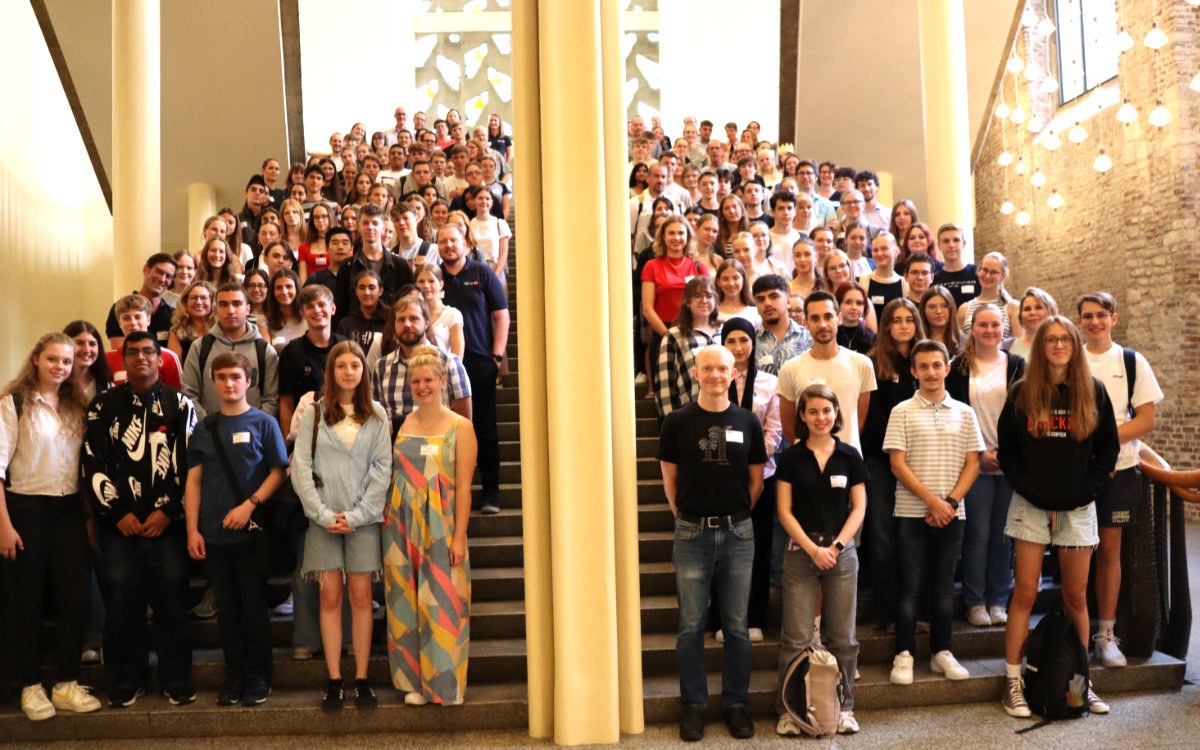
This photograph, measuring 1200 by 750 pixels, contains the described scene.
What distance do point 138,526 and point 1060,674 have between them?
408cm

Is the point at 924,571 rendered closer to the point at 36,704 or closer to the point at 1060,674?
the point at 1060,674

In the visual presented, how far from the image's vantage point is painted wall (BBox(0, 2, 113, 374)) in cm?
996

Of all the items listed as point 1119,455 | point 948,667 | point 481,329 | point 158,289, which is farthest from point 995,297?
point 158,289

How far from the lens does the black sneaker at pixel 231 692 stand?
15.5 ft

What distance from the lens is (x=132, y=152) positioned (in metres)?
8.06

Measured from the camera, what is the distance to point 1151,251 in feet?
38.3

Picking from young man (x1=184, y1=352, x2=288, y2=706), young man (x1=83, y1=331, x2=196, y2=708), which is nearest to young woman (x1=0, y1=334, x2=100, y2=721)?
young man (x1=83, y1=331, x2=196, y2=708)

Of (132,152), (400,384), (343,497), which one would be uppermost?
(132,152)

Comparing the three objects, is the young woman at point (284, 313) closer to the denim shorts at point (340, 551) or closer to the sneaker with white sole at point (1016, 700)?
the denim shorts at point (340, 551)

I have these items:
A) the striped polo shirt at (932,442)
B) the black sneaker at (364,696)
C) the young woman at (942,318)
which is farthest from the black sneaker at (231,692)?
the young woman at (942,318)

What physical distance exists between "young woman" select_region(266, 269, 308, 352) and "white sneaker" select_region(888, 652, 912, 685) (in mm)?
3599

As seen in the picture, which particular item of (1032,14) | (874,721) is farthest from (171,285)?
(1032,14)

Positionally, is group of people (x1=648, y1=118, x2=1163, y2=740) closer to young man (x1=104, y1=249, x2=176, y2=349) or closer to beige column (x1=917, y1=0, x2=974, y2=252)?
beige column (x1=917, y1=0, x2=974, y2=252)

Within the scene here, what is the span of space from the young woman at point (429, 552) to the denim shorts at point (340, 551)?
0.26 feet
